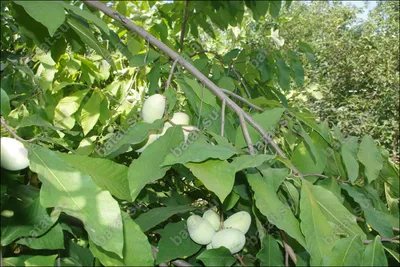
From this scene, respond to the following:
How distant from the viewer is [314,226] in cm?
70

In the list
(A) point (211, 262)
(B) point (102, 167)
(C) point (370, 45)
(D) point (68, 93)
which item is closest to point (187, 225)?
(A) point (211, 262)

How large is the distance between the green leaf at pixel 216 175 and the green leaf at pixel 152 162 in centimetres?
6

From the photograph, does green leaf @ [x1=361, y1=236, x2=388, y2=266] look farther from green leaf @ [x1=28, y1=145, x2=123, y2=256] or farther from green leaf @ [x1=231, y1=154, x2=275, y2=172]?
green leaf @ [x1=28, y1=145, x2=123, y2=256]

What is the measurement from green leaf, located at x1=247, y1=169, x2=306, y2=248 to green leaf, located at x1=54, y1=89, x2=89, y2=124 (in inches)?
43.5

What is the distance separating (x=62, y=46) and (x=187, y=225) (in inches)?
28.4

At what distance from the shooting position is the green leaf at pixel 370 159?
938mm

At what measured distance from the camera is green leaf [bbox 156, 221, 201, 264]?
0.80 meters

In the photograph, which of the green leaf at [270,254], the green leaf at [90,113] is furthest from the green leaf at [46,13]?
the green leaf at [90,113]

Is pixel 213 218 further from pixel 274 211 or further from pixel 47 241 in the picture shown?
pixel 47 241

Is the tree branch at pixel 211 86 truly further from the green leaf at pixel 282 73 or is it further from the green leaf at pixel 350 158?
the green leaf at pixel 282 73

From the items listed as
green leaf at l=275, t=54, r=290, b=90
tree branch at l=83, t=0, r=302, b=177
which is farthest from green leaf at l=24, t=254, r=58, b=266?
green leaf at l=275, t=54, r=290, b=90

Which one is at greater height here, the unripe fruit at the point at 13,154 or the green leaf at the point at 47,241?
the unripe fruit at the point at 13,154

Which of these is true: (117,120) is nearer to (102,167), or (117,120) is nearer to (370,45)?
(102,167)

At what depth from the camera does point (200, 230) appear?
0.82 metres
